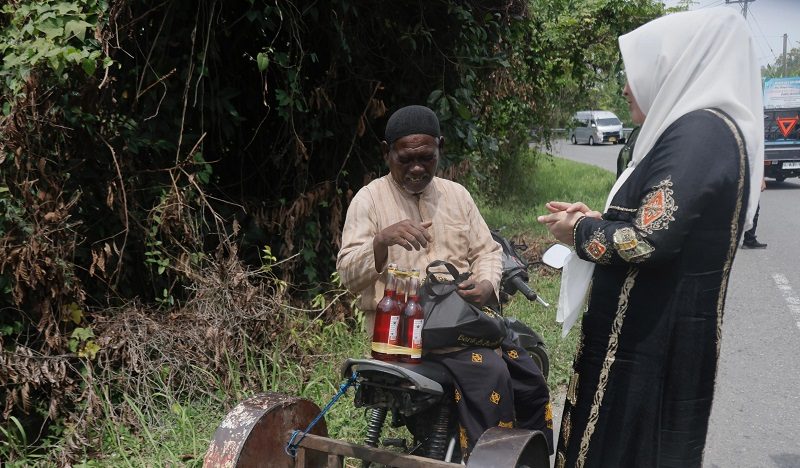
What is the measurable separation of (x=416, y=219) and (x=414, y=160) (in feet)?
0.83

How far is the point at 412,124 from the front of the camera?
2.85 meters

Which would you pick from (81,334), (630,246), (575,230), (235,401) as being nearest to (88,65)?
(81,334)

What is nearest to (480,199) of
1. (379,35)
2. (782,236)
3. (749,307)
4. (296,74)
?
(782,236)

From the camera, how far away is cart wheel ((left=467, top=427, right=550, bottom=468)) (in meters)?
2.42

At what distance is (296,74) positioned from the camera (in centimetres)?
491

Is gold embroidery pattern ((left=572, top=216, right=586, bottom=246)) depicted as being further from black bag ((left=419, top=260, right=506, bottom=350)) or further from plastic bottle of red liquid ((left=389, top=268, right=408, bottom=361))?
plastic bottle of red liquid ((left=389, top=268, right=408, bottom=361))

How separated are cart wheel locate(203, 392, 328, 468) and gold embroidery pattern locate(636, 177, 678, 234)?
141 centimetres

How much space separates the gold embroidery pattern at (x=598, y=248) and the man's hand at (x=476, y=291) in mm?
560

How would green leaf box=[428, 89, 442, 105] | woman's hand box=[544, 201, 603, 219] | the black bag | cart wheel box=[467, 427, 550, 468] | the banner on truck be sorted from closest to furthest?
1. cart wheel box=[467, 427, 550, 468]
2. woman's hand box=[544, 201, 603, 219]
3. the black bag
4. green leaf box=[428, 89, 442, 105]
5. the banner on truck

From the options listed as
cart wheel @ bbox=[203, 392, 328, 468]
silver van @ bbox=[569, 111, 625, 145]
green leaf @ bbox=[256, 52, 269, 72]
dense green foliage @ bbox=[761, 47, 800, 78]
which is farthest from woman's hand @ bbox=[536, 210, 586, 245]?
dense green foliage @ bbox=[761, 47, 800, 78]

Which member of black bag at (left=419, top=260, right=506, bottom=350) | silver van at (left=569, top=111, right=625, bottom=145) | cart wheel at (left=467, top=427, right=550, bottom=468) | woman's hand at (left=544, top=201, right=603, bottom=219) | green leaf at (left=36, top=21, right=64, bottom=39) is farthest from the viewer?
silver van at (left=569, top=111, right=625, bottom=145)

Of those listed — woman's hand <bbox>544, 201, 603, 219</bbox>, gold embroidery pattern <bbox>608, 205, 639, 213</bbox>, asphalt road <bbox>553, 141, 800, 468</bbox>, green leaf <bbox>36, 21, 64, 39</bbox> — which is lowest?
asphalt road <bbox>553, 141, 800, 468</bbox>

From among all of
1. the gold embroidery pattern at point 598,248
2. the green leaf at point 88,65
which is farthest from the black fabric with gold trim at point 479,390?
the green leaf at point 88,65

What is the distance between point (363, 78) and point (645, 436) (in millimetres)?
3635
